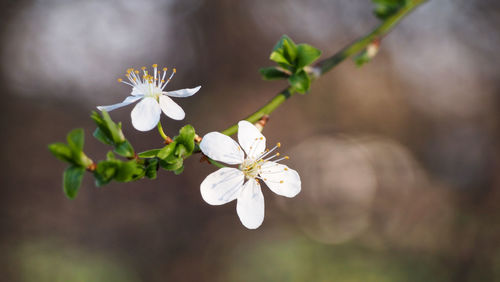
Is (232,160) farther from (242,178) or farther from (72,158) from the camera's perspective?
(72,158)

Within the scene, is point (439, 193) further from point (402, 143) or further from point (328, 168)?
point (328, 168)

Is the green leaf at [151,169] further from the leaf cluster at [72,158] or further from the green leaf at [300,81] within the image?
the green leaf at [300,81]

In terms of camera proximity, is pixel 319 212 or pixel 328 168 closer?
pixel 319 212

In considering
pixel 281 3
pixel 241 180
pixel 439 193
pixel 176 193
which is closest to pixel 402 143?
pixel 439 193

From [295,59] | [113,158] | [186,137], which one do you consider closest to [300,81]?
[295,59]

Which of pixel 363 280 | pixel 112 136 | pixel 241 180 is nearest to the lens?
pixel 112 136

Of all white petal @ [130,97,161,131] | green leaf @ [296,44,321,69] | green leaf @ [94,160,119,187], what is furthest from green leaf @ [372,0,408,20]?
green leaf @ [94,160,119,187]

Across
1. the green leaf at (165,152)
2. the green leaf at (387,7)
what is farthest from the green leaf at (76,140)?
the green leaf at (387,7)
